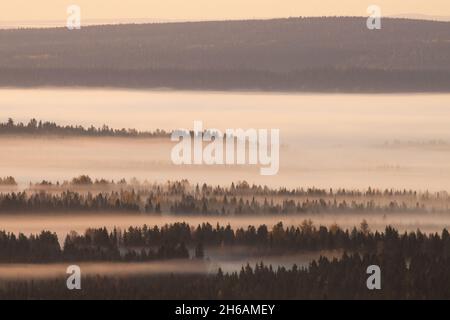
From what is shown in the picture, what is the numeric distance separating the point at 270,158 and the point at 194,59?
894 inches

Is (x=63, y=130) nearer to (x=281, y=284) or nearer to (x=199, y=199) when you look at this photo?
(x=199, y=199)

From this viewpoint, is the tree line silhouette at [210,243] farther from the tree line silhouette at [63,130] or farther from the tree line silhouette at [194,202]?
the tree line silhouette at [63,130]

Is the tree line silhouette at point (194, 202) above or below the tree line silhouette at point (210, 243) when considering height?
above

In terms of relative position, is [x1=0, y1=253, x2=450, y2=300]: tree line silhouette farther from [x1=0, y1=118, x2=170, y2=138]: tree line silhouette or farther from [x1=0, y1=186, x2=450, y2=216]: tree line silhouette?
[x1=0, y1=118, x2=170, y2=138]: tree line silhouette

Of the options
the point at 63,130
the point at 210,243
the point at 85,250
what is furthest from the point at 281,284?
the point at 63,130

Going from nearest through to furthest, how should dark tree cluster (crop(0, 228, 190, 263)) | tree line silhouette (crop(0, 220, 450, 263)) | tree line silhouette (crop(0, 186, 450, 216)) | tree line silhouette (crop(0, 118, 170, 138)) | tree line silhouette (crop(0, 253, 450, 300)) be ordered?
tree line silhouette (crop(0, 253, 450, 300)) < tree line silhouette (crop(0, 186, 450, 216)) < tree line silhouette (crop(0, 220, 450, 263)) < dark tree cluster (crop(0, 228, 190, 263)) < tree line silhouette (crop(0, 118, 170, 138))

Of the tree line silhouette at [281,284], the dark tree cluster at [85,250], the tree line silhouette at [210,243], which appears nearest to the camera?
the tree line silhouette at [281,284]

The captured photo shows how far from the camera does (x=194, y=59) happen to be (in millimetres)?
111875

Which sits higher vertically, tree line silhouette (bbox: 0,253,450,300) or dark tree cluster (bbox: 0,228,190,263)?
dark tree cluster (bbox: 0,228,190,263)

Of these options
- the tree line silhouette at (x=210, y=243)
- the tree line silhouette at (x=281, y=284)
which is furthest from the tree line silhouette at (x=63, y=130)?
the tree line silhouette at (x=281, y=284)

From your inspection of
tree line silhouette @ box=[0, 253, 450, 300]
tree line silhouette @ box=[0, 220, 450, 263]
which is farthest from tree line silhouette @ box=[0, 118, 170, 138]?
tree line silhouette @ box=[0, 253, 450, 300]

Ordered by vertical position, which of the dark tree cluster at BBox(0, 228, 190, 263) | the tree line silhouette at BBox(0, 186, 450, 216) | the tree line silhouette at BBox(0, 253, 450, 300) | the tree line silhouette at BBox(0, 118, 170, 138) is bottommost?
the tree line silhouette at BBox(0, 253, 450, 300)
